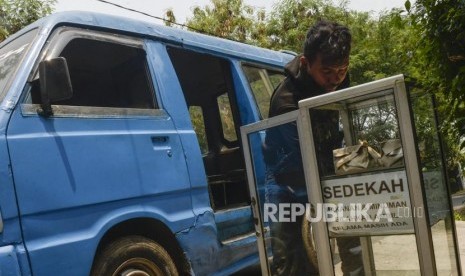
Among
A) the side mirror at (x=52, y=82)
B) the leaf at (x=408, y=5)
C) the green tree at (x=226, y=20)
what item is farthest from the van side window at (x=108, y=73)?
the green tree at (x=226, y=20)

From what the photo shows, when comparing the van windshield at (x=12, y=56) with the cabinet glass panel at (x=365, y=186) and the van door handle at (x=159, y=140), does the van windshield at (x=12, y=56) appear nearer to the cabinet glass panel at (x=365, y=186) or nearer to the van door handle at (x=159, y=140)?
the van door handle at (x=159, y=140)

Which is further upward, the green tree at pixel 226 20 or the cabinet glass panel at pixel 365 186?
the green tree at pixel 226 20

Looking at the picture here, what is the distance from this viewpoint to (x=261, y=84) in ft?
15.3

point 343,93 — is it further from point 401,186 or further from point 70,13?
point 70,13

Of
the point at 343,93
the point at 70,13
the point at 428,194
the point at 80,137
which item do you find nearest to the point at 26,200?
the point at 80,137

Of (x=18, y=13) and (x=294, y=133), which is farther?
(x=18, y=13)

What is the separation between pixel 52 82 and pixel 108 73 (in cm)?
143

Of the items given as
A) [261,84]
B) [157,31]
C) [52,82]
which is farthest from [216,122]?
[52,82]

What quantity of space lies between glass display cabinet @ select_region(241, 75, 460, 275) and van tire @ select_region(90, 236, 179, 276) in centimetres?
76

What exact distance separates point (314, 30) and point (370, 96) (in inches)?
32.9

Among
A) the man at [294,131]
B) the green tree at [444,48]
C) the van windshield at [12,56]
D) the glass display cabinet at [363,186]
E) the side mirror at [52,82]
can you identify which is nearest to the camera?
the green tree at [444,48]

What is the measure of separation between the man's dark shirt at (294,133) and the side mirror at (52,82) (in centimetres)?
138

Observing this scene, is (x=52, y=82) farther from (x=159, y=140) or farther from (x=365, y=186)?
(x=365, y=186)

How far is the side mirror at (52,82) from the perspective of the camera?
2.54m
